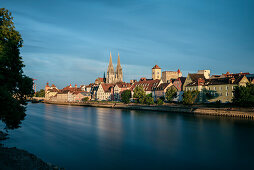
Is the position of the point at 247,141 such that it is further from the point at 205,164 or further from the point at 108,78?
the point at 108,78

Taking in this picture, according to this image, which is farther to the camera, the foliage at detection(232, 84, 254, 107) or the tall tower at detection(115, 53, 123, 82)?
the tall tower at detection(115, 53, 123, 82)

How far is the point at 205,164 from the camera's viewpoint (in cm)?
2114

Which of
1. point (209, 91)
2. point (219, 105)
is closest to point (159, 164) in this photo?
point (219, 105)

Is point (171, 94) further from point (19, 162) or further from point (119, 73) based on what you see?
point (119, 73)

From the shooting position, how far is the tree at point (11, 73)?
16.2m

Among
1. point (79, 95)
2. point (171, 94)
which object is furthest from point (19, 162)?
point (79, 95)

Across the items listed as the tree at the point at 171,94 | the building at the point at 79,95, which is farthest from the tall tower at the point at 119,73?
the tree at the point at 171,94

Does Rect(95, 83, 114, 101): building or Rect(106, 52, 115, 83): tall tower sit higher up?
Rect(106, 52, 115, 83): tall tower

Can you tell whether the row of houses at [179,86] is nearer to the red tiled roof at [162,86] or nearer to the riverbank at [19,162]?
the red tiled roof at [162,86]

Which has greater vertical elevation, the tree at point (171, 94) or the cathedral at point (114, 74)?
the cathedral at point (114, 74)

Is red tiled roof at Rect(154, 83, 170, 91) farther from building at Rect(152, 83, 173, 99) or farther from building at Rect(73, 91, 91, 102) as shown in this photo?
building at Rect(73, 91, 91, 102)

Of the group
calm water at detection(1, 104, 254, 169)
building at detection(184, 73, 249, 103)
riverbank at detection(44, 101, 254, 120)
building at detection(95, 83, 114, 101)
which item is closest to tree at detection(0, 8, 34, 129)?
calm water at detection(1, 104, 254, 169)

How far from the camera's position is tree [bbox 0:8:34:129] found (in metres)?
16.2

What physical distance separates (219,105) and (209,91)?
10.6 meters
